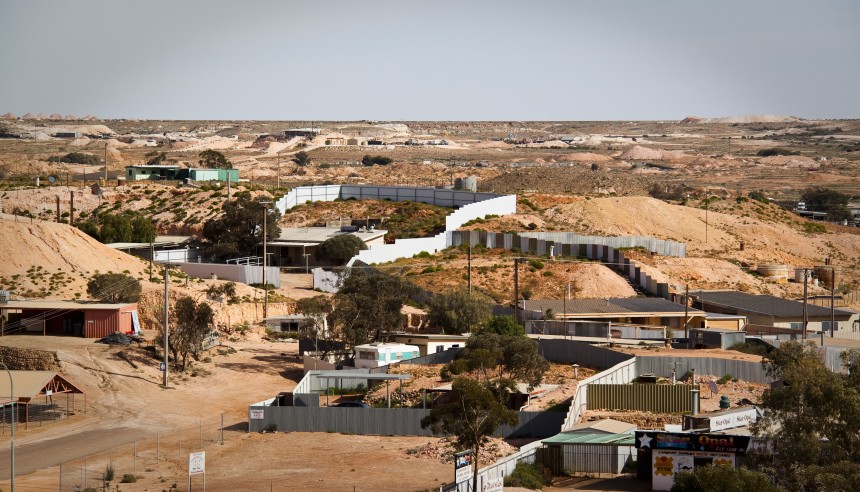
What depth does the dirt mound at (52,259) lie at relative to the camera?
226ft

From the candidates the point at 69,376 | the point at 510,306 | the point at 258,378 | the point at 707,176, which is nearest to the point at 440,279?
the point at 510,306

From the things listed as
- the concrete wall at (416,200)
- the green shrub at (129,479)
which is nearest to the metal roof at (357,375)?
the green shrub at (129,479)

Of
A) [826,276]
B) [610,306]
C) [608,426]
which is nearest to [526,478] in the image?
[608,426]

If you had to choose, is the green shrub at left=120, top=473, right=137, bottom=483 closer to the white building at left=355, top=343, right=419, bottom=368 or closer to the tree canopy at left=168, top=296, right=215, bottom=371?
the tree canopy at left=168, top=296, right=215, bottom=371

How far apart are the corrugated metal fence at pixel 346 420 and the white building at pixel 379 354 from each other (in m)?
11.1

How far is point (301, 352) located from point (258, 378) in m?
5.14

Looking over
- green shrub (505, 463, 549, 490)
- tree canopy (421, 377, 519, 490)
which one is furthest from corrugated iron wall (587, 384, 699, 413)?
tree canopy (421, 377, 519, 490)

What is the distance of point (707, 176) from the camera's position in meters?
194

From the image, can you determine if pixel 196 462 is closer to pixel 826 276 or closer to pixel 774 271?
pixel 774 271

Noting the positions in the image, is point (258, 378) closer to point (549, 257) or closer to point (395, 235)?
point (549, 257)

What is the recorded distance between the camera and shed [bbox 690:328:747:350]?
62094 mm

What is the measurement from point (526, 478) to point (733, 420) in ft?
25.8

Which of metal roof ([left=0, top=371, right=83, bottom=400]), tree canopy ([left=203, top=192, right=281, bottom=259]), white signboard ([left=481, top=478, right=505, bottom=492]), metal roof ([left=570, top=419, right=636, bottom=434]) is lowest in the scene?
metal roof ([left=570, top=419, right=636, bottom=434])

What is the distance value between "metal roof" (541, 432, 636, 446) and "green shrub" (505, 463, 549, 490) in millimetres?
1931
